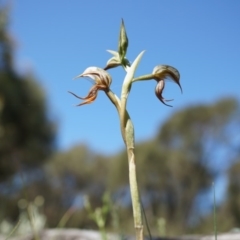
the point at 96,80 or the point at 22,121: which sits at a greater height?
the point at 96,80

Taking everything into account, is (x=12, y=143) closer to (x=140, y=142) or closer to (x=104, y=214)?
(x=140, y=142)

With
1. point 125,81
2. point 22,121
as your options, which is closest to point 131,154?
point 125,81

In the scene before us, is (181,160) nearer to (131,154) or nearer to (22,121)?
(22,121)

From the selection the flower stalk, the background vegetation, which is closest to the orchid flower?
the flower stalk

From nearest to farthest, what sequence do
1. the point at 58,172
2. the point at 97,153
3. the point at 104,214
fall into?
the point at 104,214, the point at 58,172, the point at 97,153

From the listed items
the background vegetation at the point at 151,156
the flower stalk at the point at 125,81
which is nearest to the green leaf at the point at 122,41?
the flower stalk at the point at 125,81

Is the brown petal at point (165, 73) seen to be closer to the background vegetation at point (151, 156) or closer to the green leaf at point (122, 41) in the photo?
the green leaf at point (122, 41)

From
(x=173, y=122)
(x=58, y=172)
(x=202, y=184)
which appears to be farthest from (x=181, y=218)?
(x=58, y=172)

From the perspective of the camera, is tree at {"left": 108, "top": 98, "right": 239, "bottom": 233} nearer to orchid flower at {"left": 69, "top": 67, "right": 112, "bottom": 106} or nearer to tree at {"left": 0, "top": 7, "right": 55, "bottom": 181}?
tree at {"left": 0, "top": 7, "right": 55, "bottom": 181}
